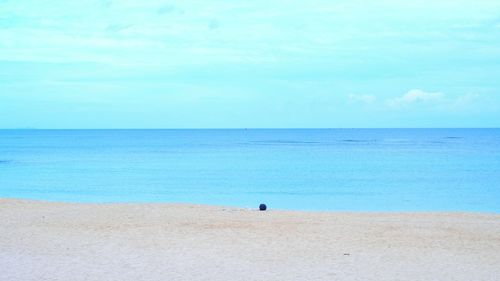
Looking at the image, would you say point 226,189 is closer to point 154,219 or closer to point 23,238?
point 154,219

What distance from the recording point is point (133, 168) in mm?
45125

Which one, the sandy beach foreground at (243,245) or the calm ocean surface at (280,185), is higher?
the sandy beach foreground at (243,245)

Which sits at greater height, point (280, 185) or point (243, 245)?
point (243, 245)

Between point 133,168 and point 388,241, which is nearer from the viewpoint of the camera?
point 388,241

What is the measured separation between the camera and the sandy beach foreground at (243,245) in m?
9.64

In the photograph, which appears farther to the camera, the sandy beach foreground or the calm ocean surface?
the calm ocean surface

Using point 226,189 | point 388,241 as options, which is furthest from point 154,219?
point 226,189

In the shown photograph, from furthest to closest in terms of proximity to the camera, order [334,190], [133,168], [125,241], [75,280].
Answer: [133,168] < [334,190] < [125,241] < [75,280]

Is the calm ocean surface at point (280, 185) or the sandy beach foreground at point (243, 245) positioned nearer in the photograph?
the sandy beach foreground at point (243, 245)

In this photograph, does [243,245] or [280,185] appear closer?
[243,245]

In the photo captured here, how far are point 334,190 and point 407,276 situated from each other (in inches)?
793

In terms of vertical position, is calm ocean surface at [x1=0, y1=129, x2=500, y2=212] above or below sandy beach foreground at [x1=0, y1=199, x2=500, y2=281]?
below

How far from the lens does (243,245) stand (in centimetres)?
1198

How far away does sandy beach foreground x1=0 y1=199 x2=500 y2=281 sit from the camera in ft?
31.6
